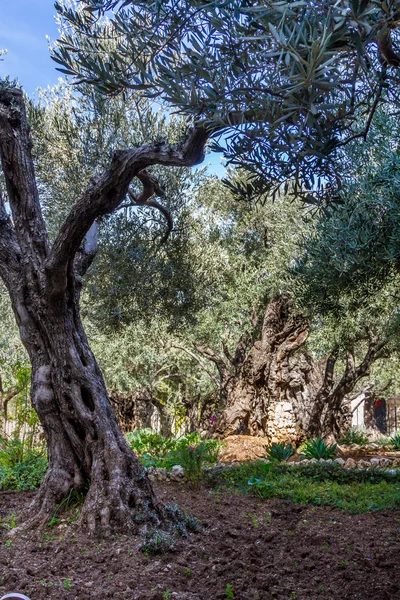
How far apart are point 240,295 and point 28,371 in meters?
5.25

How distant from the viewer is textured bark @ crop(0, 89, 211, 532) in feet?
15.1

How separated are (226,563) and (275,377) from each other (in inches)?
342

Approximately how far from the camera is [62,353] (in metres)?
5.00

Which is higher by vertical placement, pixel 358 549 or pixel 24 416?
pixel 24 416

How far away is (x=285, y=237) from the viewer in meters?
11.0

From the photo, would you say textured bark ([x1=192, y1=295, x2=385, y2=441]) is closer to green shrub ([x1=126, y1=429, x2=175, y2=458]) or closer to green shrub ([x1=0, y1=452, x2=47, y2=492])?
green shrub ([x1=126, y1=429, x2=175, y2=458])

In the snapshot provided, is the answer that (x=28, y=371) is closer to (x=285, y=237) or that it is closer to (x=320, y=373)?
(x=285, y=237)

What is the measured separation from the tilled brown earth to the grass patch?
906 mm

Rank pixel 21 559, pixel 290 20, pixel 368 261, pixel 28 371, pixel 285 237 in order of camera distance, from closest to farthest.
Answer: pixel 290 20 → pixel 21 559 → pixel 368 261 → pixel 28 371 → pixel 285 237

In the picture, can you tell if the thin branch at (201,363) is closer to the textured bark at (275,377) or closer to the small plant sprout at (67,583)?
the textured bark at (275,377)

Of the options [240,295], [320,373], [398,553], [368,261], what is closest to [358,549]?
[398,553]

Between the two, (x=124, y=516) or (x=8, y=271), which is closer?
(x=124, y=516)

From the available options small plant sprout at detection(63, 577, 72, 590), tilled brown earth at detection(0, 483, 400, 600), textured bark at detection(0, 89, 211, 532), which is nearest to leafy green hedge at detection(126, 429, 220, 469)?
tilled brown earth at detection(0, 483, 400, 600)

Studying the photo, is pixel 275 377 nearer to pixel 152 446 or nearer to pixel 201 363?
pixel 201 363
